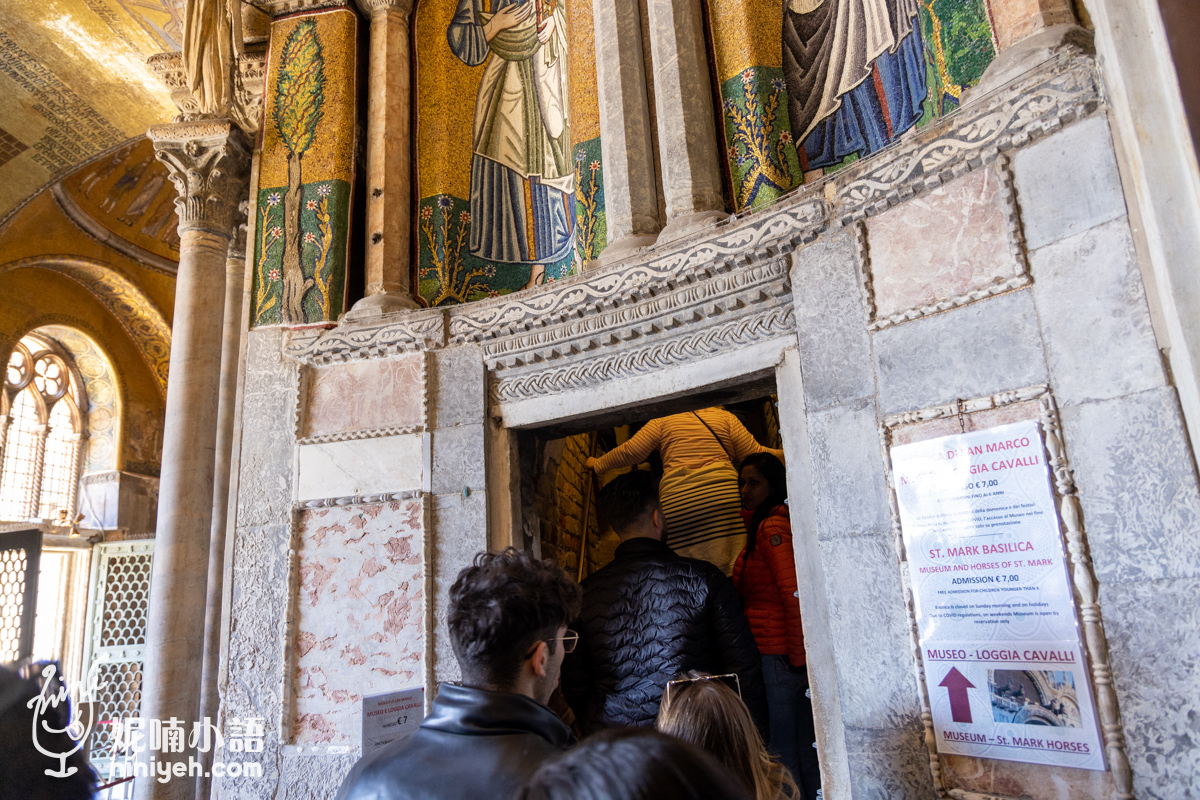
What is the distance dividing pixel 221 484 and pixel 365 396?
198cm

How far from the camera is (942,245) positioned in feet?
8.60

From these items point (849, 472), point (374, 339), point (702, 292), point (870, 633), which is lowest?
point (870, 633)

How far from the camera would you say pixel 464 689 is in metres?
1.44

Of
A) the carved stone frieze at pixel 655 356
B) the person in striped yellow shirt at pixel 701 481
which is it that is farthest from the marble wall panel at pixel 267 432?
the person in striped yellow shirt at pixel 701 481

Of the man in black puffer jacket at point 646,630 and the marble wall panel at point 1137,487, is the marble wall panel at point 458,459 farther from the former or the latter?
the marble wall panel at point 1137,487

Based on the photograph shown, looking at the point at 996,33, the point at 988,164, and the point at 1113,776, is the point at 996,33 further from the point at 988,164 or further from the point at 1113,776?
the point at 1113,776

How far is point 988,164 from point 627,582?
196 centimetres

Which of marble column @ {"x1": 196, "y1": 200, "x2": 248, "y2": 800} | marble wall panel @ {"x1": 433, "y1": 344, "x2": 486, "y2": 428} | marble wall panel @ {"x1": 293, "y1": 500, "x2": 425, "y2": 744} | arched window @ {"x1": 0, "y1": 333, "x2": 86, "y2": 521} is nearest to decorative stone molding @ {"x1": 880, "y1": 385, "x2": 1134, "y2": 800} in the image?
marble wall panel @ {"x1": 433, "y1": 344, "x2": 486, "y2": 428}

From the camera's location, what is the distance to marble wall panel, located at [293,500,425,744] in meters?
3.63

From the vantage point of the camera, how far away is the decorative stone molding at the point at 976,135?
233cm

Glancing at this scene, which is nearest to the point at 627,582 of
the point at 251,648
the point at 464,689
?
the point at 464,689

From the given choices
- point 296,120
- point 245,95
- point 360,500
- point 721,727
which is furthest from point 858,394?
point 245,95

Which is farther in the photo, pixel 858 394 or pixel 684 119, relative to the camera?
pixel 684 119

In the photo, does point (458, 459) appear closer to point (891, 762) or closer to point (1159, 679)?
point (891, 762)
